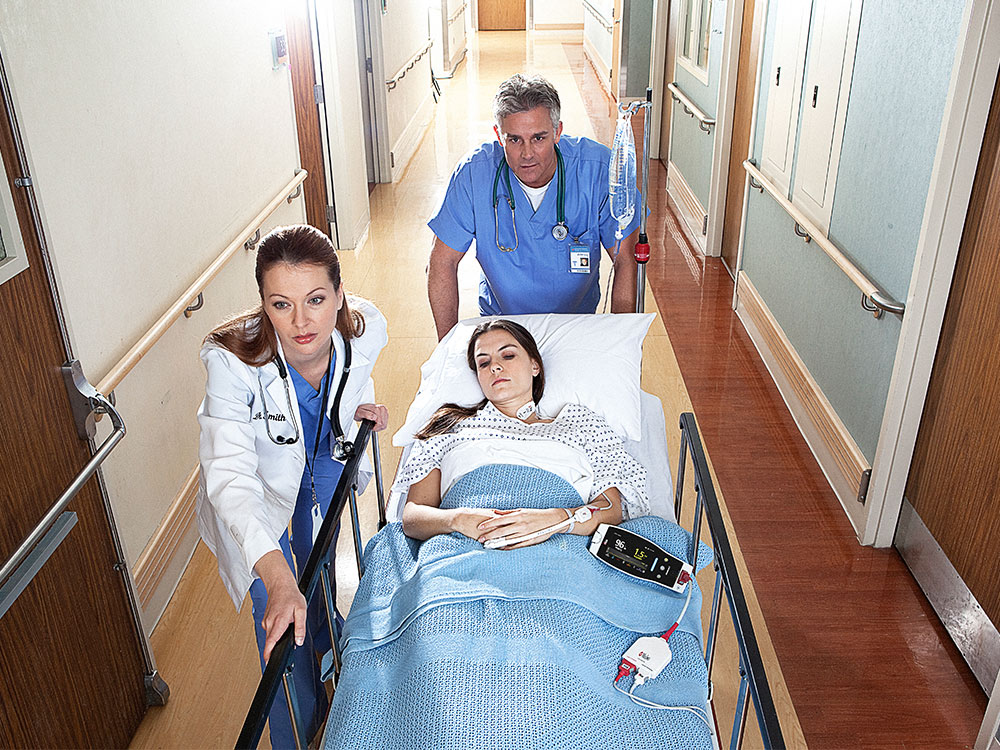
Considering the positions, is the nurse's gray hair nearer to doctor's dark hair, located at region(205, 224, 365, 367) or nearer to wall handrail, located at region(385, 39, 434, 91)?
doctor's dark hair, located at region(205, 224, 365, 367)

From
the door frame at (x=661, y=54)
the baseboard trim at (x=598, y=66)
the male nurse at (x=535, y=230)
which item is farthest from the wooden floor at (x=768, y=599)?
the baseboard trim at (x=598, y=66)

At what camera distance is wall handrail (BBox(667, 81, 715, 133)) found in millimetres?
5237

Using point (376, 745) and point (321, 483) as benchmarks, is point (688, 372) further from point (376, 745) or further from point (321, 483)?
point (376, 745)

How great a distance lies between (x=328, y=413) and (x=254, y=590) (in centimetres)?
44

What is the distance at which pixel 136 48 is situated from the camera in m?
2.49

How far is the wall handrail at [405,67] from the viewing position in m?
7.10

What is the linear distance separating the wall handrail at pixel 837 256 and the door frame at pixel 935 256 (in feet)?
0.37

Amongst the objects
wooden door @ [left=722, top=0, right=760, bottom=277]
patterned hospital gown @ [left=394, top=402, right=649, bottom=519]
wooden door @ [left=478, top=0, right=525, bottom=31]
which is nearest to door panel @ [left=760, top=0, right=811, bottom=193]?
wooden door @ [left=722, top=0, right=760, bottom=277]

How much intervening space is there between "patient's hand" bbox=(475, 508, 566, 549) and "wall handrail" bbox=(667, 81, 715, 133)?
12.9ft

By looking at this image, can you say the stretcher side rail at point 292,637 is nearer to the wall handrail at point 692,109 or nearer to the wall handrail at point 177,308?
the wall handrail at point 177,308

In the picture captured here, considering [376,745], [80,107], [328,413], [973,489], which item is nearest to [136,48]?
[80,107]

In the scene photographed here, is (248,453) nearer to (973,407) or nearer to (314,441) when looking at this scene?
(314,441)

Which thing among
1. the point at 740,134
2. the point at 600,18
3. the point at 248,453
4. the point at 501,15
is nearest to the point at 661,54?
the point at 740,134

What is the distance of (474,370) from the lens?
Result: 2.41 m
